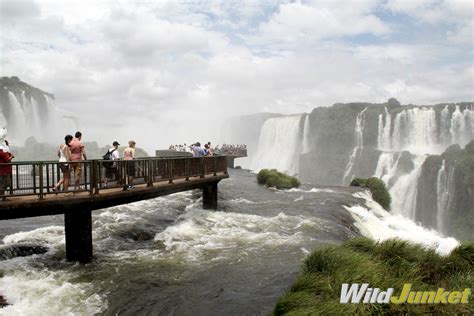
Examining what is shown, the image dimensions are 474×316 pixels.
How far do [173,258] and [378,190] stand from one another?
24931 mm

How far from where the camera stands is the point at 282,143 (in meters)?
93.4

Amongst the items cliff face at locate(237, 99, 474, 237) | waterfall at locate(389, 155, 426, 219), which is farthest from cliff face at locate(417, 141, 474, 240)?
waterfall at locate(389, 155, 426, 219)

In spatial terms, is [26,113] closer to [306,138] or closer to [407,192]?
[306,138]

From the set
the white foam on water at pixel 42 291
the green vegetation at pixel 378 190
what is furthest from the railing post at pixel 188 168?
the green vegetation at pixel 378 190

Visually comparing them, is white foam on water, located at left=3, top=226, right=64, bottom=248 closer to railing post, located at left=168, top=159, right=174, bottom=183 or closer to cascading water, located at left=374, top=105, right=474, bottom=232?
railing post, located at left=168, top=159, right=174, bottom=183

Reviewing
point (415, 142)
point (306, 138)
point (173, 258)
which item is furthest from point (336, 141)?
point (173, 258)

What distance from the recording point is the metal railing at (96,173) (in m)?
10.0

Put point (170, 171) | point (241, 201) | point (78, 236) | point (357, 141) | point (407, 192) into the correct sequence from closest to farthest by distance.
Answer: point (78, 236) < point (170, 171) < point (241, 201) < point (407, 192) < point (357, 141)

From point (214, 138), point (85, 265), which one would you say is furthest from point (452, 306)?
point (214, 138)

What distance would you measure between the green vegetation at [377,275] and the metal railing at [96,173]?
268 inches

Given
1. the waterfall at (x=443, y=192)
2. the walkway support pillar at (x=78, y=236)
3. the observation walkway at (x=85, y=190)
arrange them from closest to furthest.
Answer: the observation walkway at (x=85, y=190) → the walkway support pillar at (x=78, y=236) → the waterfall at (x=443, y=192)

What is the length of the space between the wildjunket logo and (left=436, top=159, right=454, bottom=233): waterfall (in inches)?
2040

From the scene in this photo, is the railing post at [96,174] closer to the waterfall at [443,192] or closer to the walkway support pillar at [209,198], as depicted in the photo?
the walkway support pillar at [209,198]

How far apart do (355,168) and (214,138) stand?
75.6 metres
